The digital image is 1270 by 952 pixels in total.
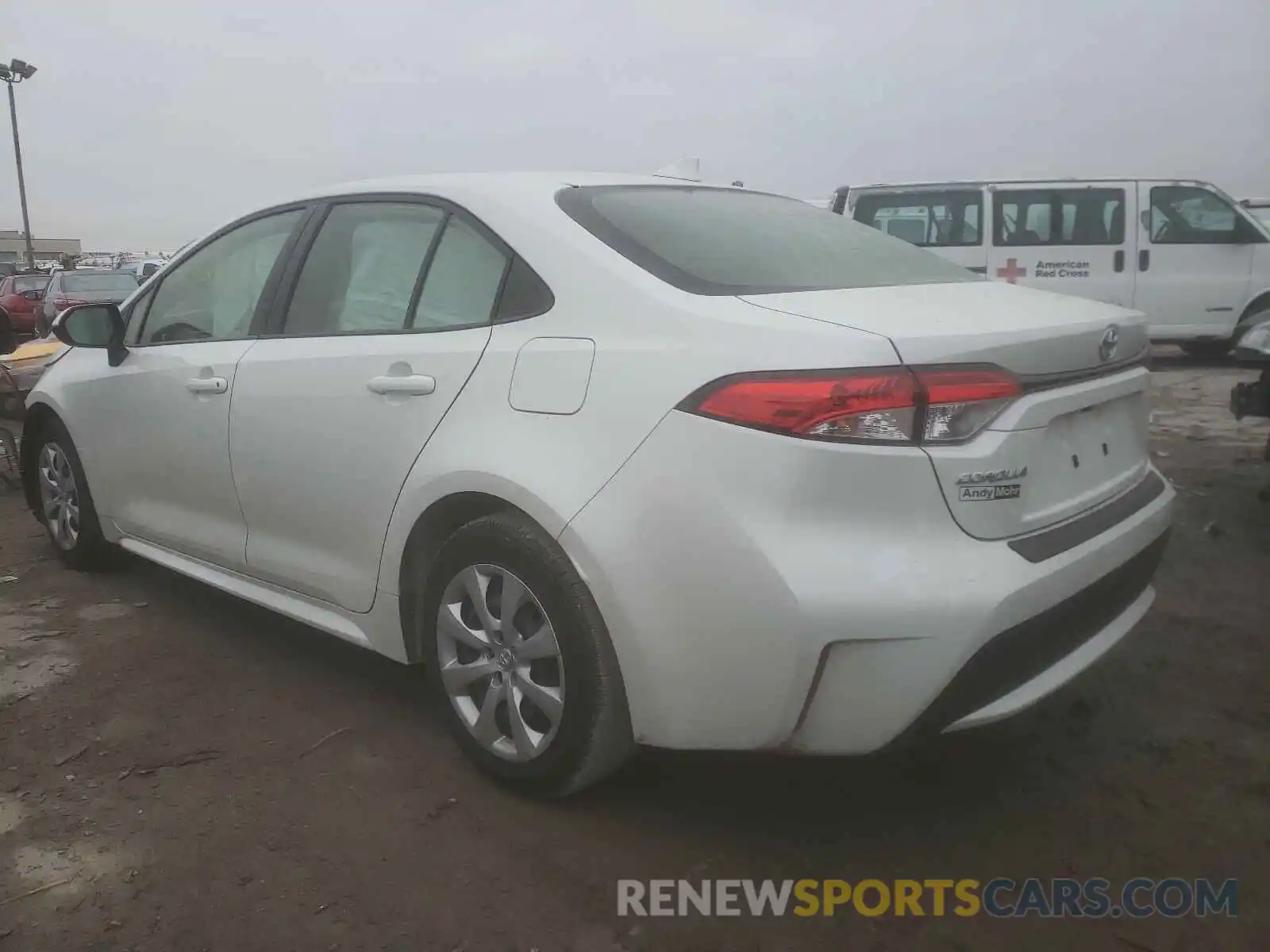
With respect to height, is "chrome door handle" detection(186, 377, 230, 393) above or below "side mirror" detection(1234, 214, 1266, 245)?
below

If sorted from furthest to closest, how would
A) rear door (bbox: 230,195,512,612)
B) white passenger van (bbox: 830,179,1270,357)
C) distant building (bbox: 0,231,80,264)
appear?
distant building (bbox: 0,231,80,264), white passenger van (bbox: 830,179,1270,357), rear door (bbox: 230,195,512,612)

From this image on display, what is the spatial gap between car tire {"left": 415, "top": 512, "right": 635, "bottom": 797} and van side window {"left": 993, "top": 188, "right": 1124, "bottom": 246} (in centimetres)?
990

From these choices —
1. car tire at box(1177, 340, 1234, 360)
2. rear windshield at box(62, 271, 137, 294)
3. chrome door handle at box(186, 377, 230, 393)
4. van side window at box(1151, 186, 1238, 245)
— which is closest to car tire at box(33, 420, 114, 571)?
chrome door handle at box(186, 377, 230, 393)

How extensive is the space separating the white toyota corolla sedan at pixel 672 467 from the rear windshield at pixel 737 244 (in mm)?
12

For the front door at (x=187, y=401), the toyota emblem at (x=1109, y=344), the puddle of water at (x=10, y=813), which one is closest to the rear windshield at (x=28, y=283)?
the front door at (x=187, y=401)

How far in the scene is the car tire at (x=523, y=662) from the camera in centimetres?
216

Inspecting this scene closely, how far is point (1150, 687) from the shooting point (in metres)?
2.99

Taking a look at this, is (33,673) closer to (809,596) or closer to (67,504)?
(67,504)

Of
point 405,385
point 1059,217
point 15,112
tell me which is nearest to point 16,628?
point 405,385

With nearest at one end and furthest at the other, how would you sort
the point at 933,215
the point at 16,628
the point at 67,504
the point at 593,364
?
1. the point at 593,364
2. the point at 16,628
3. the point at 67,504
4. the point at 933,215

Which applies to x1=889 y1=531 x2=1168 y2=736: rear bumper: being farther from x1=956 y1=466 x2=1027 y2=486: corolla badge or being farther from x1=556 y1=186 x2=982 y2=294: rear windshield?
x1=556 y1=186 x2=982 y2=294: rear windshield

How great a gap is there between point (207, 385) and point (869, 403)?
86.7 inches

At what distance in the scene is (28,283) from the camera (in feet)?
60.2

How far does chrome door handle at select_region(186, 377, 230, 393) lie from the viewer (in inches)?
124
